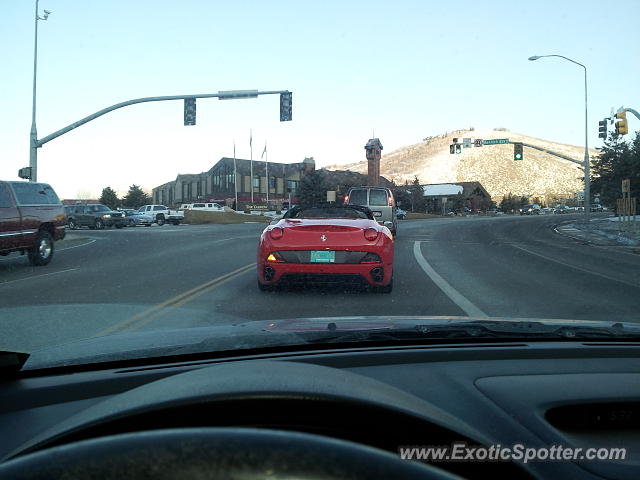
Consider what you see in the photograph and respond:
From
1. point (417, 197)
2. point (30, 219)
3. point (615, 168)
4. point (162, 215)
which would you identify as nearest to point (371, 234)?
point (30, 219)

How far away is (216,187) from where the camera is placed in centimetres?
8419

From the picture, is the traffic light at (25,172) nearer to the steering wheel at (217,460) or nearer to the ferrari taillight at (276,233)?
the ferrari taillight at (276,233)

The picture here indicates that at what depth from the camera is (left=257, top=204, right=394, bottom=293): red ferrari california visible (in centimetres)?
723

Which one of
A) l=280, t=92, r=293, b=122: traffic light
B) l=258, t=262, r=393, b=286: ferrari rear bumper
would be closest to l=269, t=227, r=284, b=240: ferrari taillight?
l=258, t=262, r=393, b=286: ferrari rear bumper

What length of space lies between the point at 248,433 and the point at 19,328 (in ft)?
19.2

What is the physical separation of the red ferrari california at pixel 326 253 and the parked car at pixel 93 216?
113 ft

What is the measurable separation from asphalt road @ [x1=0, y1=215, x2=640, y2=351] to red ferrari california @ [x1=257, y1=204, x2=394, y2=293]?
0.37 m

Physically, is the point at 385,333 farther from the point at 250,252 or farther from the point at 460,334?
the point at 250,252

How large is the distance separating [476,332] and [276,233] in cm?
476

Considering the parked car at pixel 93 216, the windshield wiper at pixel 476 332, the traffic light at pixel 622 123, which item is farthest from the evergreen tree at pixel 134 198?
the windshield wiper at pixel 476 332

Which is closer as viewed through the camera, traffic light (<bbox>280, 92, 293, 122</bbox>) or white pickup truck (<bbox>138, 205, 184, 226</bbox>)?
traffic light (<bbox>280, 92, 293, 122</bbox>)

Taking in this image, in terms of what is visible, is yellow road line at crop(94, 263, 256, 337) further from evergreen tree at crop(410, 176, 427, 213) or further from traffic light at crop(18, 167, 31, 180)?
evergreen tree at crop(410, 176, 427, 213)

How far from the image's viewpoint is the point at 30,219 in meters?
12.6

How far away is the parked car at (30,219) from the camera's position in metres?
11.8
